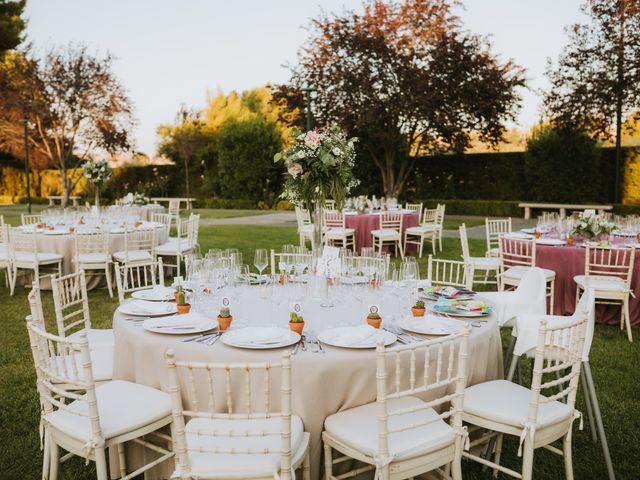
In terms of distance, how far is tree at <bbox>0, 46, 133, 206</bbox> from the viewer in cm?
2158

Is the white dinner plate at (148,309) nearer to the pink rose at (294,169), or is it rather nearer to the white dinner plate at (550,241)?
the pink rose at (294,169)

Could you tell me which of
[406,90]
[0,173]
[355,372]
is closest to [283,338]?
[355,372]

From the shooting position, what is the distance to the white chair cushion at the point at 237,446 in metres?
2.01

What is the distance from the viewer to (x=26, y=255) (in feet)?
24.6

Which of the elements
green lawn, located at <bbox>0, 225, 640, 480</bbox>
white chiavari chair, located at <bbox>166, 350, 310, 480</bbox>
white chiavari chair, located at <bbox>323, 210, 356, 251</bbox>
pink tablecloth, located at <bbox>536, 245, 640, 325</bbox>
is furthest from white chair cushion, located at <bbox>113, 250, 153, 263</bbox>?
white chiavari chair, located at <bbox>166, 350, 310, 480</bbox>

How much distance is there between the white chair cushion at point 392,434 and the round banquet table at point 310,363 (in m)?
0.08

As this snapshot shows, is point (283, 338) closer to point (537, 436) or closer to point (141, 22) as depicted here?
point (537, 436)

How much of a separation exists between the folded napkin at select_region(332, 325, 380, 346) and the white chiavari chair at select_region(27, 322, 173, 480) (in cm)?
90

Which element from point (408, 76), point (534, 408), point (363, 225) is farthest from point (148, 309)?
point (408, 76)

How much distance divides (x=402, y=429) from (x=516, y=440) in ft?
5.41

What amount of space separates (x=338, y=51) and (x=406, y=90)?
2.66 m

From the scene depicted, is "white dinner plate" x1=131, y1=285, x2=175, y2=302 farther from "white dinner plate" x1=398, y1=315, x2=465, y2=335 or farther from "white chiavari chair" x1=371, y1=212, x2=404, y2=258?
"white chiavari chair" x1=371, y1=212, x2=404, y2=258

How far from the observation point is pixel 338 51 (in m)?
16.9

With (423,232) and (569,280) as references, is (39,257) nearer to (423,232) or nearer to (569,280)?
(423,232)
